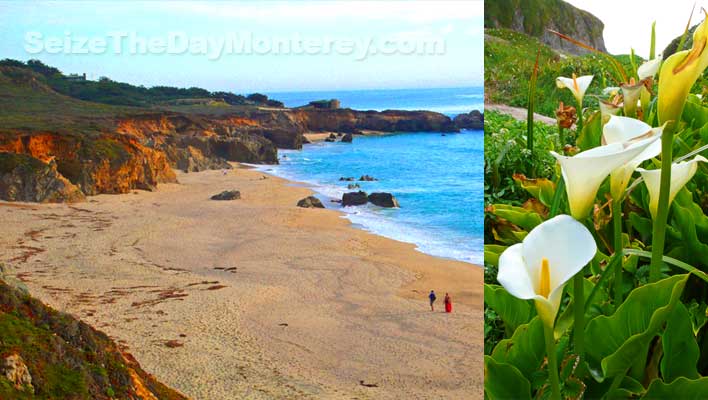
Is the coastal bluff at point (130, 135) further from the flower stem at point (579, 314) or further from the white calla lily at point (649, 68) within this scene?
the flower stem at point (579, 314)

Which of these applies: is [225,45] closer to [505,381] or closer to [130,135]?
[130,135]

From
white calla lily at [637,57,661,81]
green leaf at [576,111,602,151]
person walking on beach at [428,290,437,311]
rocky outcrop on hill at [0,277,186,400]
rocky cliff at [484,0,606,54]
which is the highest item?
rocky cliff at [484,0,606,54]

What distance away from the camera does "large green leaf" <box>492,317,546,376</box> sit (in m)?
0.93

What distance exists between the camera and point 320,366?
8.13 ft

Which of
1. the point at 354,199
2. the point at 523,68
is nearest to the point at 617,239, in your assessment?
the point at 354,199

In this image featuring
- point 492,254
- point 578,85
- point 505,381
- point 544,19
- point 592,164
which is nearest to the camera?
point 592,164

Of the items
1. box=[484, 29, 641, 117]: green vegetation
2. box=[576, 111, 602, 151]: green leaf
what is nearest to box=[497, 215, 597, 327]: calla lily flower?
box=[576, 111, 602, 151]: green leaf

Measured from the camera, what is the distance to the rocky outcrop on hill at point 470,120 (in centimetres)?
249

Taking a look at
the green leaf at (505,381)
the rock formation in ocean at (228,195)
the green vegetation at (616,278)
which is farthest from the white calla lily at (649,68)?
the rock formation in ocean at (228,195)

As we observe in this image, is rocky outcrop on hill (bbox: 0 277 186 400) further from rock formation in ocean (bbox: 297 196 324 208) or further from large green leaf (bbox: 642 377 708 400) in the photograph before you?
large green leaf (bbox: 642 377 708 400)

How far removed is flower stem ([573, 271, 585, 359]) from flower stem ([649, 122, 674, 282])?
0.10 m

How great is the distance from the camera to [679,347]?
91cm

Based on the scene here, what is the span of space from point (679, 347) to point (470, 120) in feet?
5.47

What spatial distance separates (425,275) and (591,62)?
5.47ft
